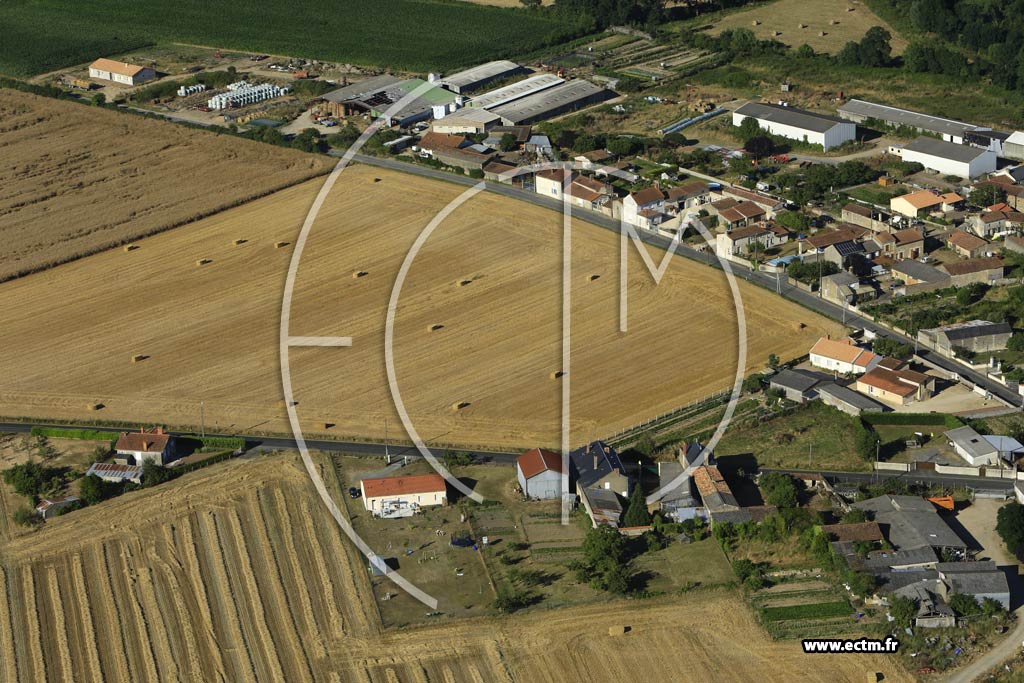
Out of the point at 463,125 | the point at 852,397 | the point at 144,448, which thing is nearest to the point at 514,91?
the point at 463,125

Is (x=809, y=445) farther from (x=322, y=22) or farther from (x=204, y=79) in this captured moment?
(x=322, y=22)

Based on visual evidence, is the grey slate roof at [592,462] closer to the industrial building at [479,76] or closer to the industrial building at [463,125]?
the industrial building at [463,125]

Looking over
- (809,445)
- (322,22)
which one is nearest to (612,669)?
(809,445)

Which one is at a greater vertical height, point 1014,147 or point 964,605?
point 1014,147

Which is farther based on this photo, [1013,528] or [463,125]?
[463,125]

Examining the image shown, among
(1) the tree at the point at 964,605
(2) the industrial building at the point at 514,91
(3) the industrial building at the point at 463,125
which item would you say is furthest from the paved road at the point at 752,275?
(1) the tree at the point at 964,605

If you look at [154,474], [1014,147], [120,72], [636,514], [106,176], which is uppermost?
[120,72]

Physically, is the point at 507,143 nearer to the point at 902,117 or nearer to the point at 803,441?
the point at 902,117
